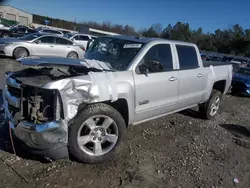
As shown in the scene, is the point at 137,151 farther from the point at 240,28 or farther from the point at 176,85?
the point at 240,28

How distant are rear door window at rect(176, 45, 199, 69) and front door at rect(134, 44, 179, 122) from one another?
1.08ft

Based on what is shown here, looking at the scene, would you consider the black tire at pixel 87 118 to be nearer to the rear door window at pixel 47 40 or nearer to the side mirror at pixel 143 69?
the side mirror at pixel 143 69

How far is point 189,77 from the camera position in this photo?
4.90 m

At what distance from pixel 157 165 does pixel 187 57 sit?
245 centimetres

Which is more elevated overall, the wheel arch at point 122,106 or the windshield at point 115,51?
the windshield at point 115,51

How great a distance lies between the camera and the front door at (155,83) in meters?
3.88

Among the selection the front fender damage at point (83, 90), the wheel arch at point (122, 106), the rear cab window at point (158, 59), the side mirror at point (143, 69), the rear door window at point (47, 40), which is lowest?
the wheel arch at point (122, 106)

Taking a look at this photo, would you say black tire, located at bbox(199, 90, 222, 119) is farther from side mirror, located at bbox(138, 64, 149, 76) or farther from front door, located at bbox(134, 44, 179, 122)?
side mirror, located at bbox(138, 64, 149, 76)

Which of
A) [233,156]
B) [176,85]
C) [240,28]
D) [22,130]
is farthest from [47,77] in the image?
[240,28]

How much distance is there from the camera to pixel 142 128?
5.13 meters

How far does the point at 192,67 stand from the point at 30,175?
3727 mm

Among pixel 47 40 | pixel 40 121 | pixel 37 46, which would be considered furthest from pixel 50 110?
pixel 47 40

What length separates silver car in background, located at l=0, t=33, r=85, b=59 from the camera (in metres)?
12.1

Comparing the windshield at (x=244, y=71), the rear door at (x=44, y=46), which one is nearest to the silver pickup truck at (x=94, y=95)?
the windshield at (x=244, y=71)
